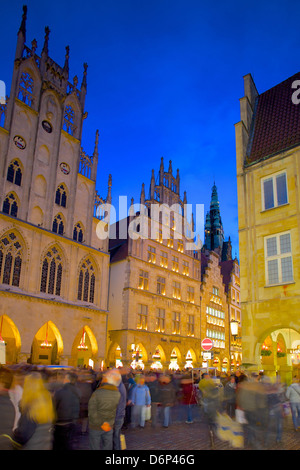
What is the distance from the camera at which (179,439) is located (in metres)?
10.6

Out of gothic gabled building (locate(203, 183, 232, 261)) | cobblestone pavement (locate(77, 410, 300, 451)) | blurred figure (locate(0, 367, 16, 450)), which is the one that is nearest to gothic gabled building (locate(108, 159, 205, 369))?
blurred figure (locate(0, 367, 16, 450))

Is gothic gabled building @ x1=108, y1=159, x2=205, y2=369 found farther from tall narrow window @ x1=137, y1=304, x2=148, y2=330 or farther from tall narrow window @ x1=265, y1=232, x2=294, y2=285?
tall narrow window @ x1=265, y1=232, x2=294, y2=285

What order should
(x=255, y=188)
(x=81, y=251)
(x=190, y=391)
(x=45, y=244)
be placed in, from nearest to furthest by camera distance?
(x=190, y=391) → (x=255, y=188) → (x=45, y=244) → (x=81, y=251)

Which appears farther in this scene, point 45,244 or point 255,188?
point 45,244

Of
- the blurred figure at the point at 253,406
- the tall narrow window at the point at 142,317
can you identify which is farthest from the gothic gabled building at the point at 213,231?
the blurred figure at the point at 253,406

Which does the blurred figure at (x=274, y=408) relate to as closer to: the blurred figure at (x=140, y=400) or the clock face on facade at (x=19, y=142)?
the blurred figure at (x=140, y=400)

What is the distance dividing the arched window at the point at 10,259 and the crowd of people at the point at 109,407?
37.4 ft

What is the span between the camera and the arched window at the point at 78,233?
31.5 meters

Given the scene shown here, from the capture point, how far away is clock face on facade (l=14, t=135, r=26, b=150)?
28473 mm

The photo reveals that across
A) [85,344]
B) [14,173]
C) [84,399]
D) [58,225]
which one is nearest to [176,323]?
[85,344]

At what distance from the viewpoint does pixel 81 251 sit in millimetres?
31219

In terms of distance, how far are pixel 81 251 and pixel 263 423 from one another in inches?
960

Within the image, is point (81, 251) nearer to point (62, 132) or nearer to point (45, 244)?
point (45, 244)

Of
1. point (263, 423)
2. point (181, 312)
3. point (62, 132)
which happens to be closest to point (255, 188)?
point (263, 423)
